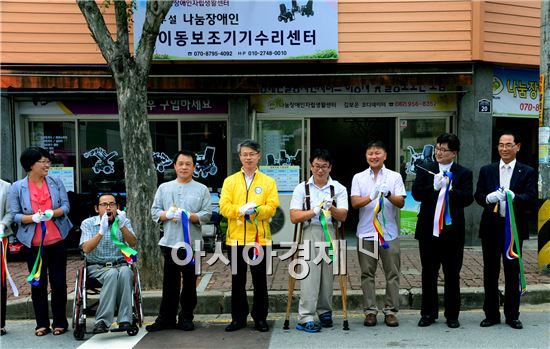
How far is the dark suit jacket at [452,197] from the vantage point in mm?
5129

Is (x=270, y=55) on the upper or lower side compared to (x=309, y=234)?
upper

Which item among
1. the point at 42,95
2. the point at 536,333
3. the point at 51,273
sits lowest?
the point at 536,333

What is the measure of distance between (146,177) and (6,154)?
397 centimetres

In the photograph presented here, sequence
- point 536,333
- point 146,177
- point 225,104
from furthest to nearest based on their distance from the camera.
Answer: point 225,104, point 146,177, point 536,333

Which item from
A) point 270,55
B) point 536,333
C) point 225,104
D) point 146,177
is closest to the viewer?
point 536,333

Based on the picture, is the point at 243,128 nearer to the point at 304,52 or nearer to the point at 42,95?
the point at 304,52

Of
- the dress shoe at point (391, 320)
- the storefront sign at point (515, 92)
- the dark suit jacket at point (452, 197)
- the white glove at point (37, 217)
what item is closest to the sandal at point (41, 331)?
the white glove at point (37, 217)

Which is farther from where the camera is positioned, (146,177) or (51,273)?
(146,177)

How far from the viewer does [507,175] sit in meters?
5.25

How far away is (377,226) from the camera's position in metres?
5.17

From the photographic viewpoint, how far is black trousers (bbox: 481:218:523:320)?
17.1 ft

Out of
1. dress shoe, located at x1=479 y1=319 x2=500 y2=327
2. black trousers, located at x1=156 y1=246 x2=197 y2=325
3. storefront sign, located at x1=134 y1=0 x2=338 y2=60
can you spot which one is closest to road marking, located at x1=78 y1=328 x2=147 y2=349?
black trousers, located at x1=156 y1=246 x2=197 y2=325

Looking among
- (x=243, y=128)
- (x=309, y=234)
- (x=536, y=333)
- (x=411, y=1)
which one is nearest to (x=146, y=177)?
(x=309, y=234)

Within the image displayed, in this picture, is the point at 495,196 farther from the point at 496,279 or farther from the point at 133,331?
the point at 133,331
